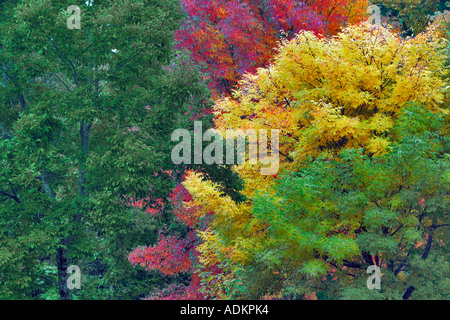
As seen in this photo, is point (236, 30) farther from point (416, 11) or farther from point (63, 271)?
point (63, 271)

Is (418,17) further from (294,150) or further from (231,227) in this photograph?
(231,227)

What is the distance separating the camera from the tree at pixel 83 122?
12.5 metres

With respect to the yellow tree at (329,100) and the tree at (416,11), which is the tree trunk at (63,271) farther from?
the tree at (416,11)

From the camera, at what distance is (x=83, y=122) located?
14.7 metres

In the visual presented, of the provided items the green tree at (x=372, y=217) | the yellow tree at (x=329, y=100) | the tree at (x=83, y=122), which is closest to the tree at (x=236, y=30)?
the yellow tree at (x=329, y=100)

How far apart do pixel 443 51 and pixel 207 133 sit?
7887 mm

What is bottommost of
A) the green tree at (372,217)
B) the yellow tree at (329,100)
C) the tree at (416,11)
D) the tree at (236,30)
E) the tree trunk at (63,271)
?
→ the tree trunk at (63,271)

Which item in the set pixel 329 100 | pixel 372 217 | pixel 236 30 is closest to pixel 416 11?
pixel 236 30

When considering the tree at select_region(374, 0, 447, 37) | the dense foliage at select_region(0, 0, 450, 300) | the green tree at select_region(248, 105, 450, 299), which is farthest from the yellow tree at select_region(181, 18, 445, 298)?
the tree at select_region(374, 0, 447, 37)

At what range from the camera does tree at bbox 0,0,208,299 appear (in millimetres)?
12477

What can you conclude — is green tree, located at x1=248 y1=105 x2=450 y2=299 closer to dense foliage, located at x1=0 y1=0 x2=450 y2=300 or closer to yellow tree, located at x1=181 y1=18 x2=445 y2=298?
dense foliage, located at x1=0 y1=0 x2=450 y2=300

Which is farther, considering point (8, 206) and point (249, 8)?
point (249, 8)

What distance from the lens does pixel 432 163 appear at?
12094 millimetres
